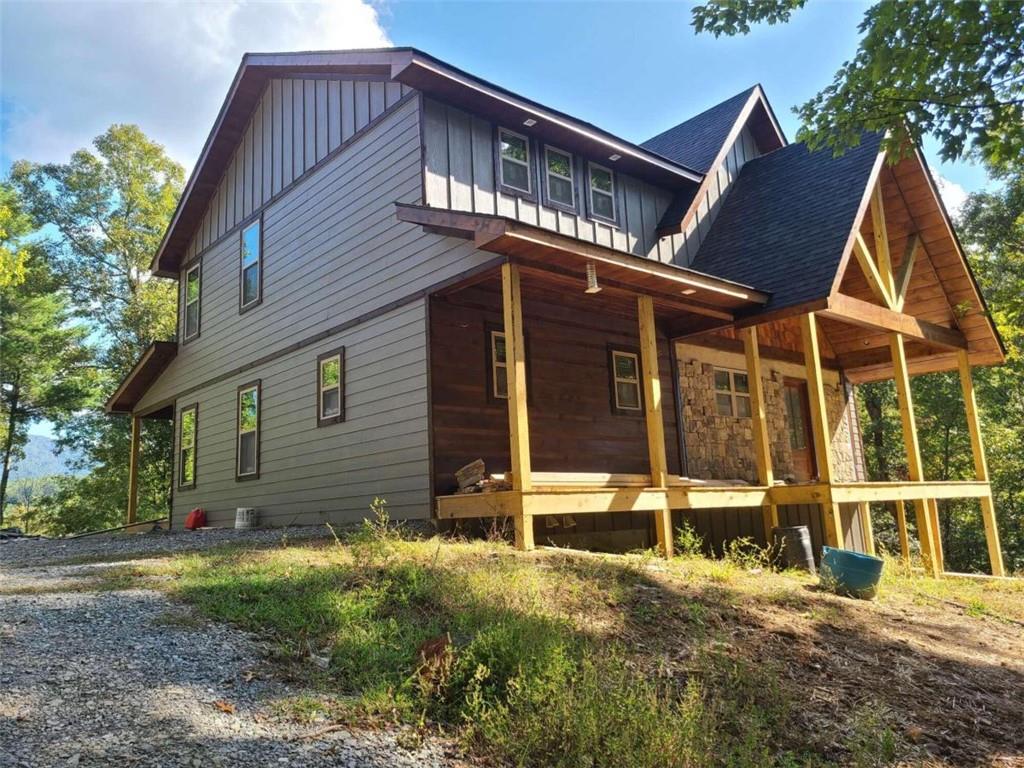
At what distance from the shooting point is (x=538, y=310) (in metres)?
10.5

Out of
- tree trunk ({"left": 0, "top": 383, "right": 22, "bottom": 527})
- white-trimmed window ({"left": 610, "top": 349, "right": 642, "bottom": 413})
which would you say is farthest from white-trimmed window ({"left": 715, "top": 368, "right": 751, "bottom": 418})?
tree trunk ({"left": 0, "top": 383, "right": 22, "bottom": 527})

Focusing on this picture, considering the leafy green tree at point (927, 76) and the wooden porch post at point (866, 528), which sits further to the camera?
the wooden porch post at point (866, 528)

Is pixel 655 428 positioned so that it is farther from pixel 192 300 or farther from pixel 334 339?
pixel 192 300

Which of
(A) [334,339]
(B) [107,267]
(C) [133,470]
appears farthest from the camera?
(B) [107,267]

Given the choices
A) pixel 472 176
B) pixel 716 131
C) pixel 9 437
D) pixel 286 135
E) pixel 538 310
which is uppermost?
pixel 716 131

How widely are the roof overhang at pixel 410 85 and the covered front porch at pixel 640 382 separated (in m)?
2.13

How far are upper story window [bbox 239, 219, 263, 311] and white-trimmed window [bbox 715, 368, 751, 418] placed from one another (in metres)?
8.55

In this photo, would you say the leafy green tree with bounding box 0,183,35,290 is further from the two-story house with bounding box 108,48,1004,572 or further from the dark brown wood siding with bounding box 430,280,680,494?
the dark brown wood siding with bounding box 430,280,680,494

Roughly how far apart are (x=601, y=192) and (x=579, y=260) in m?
3.96

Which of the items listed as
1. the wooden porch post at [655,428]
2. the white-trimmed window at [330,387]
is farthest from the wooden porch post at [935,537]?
the white-trimmed window at [330,387]

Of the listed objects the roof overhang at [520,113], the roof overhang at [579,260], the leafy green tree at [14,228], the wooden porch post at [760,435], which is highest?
the leafy green tree at [14,228]

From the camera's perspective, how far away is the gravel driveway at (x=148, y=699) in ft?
9.83

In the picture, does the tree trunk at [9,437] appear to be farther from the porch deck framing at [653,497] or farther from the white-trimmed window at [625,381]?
the porch deck framing at [653,497]

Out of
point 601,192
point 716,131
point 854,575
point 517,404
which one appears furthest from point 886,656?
point 716,131
